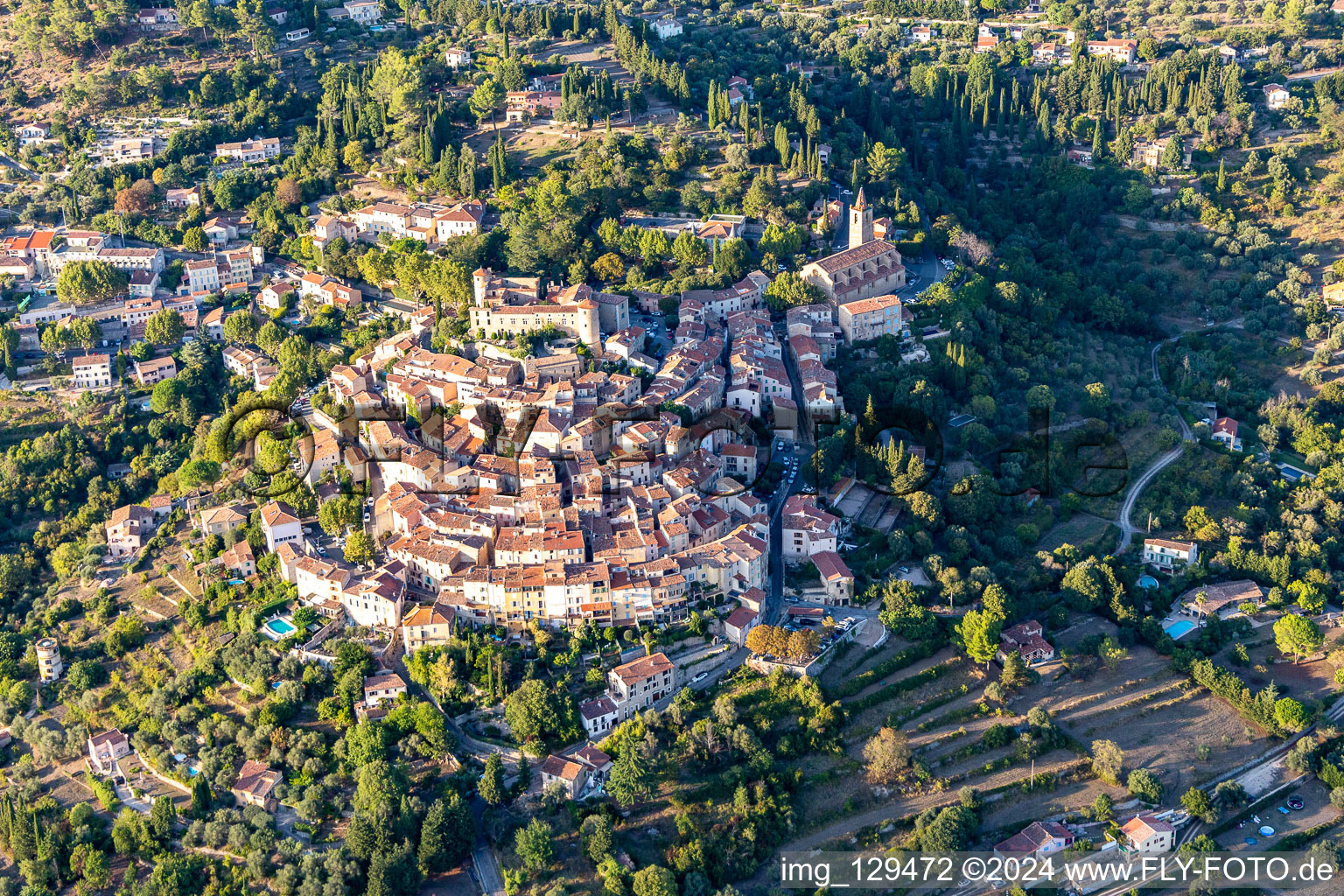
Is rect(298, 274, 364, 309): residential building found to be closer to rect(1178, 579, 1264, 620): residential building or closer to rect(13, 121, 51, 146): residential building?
rect(13, 121, 51, 146): residential building

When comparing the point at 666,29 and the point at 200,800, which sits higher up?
the point at 666,29

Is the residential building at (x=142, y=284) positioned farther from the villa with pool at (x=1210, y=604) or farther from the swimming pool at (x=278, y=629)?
the villa with pool at (x=1210, y=604)

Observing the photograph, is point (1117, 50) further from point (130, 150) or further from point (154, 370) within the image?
point (154, 370)

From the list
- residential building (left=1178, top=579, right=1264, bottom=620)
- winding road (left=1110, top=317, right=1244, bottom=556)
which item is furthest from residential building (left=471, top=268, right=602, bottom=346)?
residential building (left=1178, top=579, right=1264, bottom=620)

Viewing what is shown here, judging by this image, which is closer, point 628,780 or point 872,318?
point 628,780

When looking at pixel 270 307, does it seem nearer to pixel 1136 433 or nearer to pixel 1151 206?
pixel 1136 433

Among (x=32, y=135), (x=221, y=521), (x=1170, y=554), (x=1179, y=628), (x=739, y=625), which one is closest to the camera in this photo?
(x=739, y=625)

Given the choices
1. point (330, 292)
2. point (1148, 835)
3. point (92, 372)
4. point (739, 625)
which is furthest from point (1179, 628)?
point (92, 372)

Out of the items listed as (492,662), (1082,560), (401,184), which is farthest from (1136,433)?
(401,184)
